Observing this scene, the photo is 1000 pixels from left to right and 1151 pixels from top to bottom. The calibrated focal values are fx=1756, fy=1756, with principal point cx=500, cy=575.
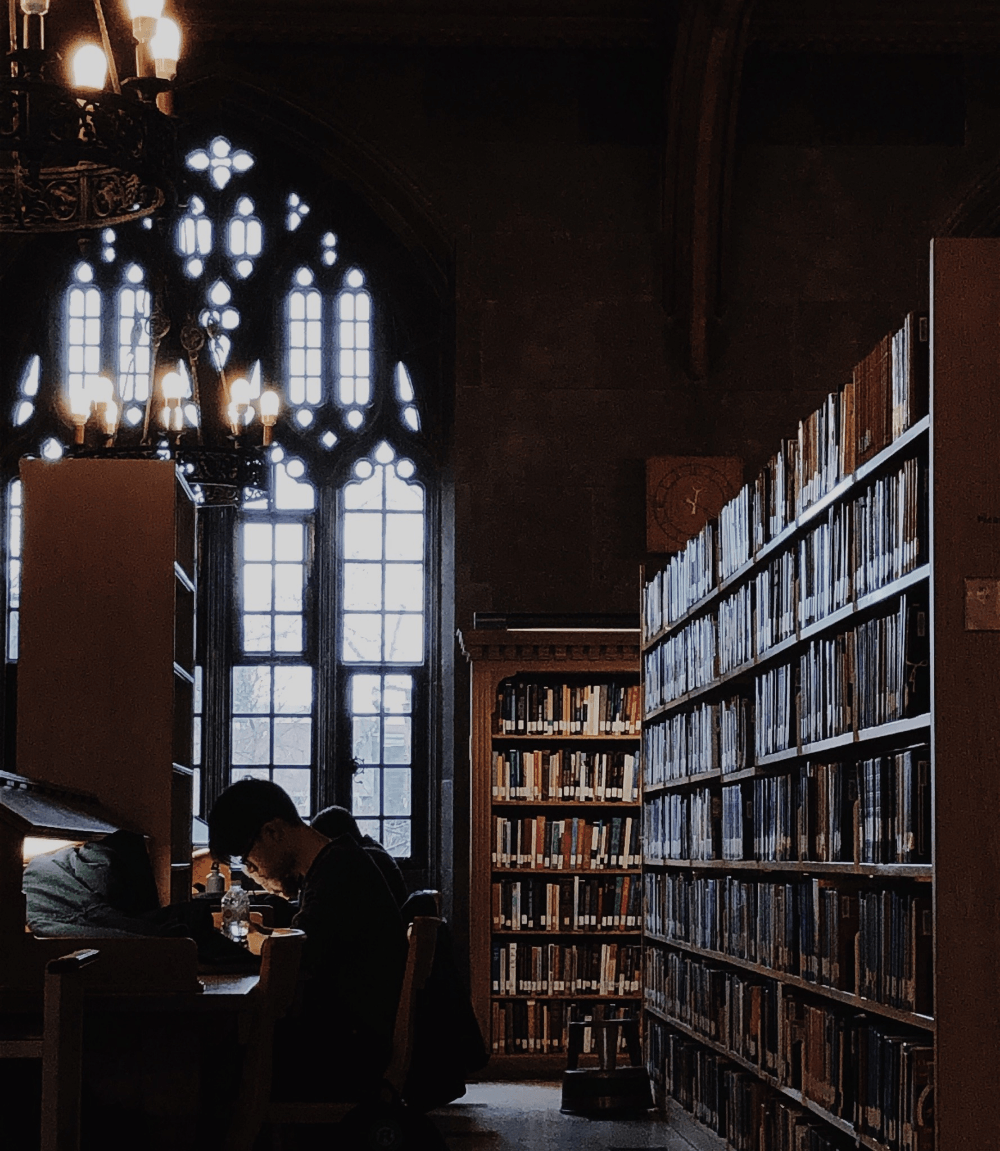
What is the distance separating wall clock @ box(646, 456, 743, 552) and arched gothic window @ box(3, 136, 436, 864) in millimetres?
Answer: 1633

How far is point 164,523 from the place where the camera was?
6.09 metres

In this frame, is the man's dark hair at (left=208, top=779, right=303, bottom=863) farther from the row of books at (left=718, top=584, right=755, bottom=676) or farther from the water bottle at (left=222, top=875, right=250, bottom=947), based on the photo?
the row of books at (left=718, top=584, right=755, bottom=676)

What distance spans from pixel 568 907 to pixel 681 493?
257cm

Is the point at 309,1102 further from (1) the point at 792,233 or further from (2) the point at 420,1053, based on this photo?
(1) the point at 792,233

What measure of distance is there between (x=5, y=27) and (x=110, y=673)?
2156 mm

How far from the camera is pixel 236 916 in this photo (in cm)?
511

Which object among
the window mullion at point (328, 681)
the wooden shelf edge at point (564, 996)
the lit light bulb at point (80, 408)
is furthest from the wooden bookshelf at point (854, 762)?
the window mullion at point (328, 681)

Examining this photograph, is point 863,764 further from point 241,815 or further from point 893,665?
point 241,815

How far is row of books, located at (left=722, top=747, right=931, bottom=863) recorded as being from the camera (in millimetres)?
3676

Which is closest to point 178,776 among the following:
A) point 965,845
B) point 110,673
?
point 110,673

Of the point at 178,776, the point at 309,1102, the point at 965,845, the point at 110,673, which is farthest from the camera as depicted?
the point at 178,776

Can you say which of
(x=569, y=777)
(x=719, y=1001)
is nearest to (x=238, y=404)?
(x=569, y=777)

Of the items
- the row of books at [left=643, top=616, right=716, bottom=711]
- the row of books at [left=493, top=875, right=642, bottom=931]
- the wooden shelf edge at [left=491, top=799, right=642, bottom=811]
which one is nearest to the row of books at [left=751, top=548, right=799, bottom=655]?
the row of books at [left=643, top=616, right=716, bottom=711]

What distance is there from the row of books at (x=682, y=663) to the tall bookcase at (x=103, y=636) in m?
1.90
